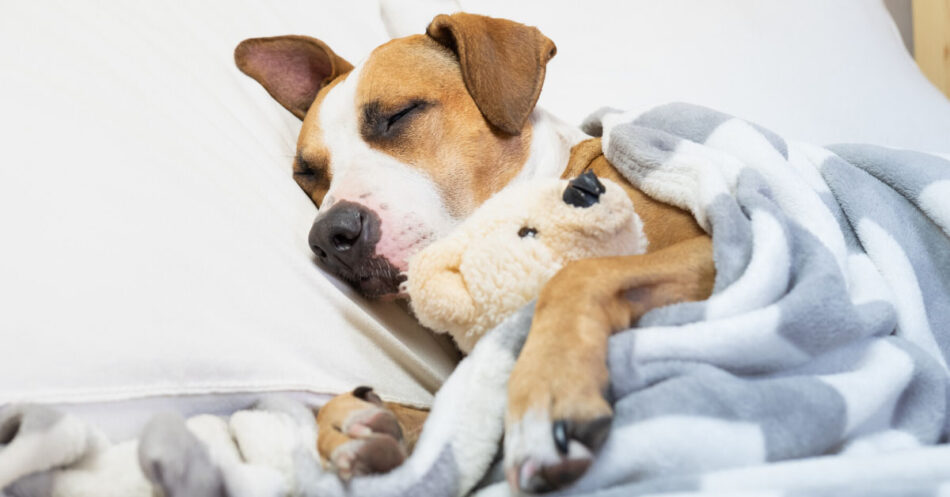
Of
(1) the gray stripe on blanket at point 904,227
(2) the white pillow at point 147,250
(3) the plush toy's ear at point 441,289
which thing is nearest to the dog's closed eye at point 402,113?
(2) the white pillow at point 147,250

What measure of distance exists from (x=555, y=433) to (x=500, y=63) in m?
0.90

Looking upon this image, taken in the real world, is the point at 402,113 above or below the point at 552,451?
above

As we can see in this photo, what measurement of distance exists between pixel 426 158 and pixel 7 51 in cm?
66

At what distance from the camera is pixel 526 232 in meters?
0.85

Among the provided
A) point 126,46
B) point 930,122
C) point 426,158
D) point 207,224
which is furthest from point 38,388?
point 930,122

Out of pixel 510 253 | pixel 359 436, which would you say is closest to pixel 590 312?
pixel 510 253

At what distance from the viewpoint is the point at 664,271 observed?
0.86 m

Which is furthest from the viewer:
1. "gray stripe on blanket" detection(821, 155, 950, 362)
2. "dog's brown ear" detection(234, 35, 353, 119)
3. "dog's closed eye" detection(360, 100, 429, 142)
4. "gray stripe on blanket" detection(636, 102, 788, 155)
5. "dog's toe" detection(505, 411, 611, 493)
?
"dog's brown ear" detection(234, 35, 353, 119)

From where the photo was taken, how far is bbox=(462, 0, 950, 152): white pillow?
1922 millimetres

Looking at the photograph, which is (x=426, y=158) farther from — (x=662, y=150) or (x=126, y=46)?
(x=126, y=46)

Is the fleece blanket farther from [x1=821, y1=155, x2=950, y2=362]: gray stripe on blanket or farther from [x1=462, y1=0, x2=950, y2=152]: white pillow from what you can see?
[x1=462, y1=0, x2=950, y2=152]: white pillow

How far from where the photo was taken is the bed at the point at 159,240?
0.76 metres

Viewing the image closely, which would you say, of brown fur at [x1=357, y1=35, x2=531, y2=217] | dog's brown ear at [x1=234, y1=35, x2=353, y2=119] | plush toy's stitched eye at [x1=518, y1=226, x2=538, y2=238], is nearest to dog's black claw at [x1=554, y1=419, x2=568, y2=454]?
plush toy's stitched eye at [x1=518, y1=226, x2=538, y2=238]

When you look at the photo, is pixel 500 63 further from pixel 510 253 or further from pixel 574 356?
pixel 574 356
